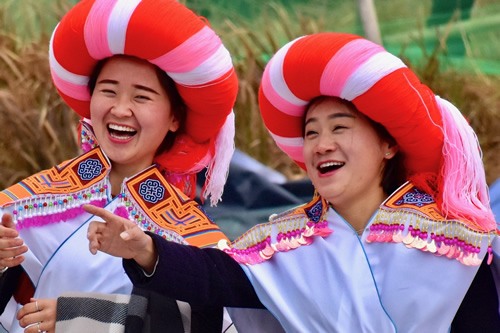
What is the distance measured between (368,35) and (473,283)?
402 centimetres

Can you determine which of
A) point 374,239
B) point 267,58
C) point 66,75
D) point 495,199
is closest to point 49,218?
point 66,75

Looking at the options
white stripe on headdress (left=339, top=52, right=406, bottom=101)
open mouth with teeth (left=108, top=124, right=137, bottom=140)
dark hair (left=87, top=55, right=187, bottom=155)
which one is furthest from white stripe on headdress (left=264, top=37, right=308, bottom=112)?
open mouth with teeth (left=108, top=124, right=137, bottom=140)

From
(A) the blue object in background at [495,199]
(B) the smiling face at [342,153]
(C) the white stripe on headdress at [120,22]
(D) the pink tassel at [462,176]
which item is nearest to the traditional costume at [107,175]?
(C) the white stripe on headdress at [120,22]

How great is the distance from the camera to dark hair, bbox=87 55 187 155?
3.55m

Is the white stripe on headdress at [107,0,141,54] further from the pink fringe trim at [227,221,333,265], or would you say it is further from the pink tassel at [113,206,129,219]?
the pink fringe trim at [227,221,333,265]

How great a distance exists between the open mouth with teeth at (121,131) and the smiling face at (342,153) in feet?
1.77

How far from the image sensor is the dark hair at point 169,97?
11.7 ft

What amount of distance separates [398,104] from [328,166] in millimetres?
272

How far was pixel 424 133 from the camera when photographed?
10.9 feet

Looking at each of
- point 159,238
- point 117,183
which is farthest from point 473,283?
point 117,183

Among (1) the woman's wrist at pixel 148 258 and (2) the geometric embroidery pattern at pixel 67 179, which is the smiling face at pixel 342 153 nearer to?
(1) the woman's wrist at pixel 148 258

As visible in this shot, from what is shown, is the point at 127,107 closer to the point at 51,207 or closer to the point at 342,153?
the point at 51,207

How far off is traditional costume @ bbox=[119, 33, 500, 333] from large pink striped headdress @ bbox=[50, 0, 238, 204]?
215mm

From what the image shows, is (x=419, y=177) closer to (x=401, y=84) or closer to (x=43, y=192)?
(x=401, y=84)
